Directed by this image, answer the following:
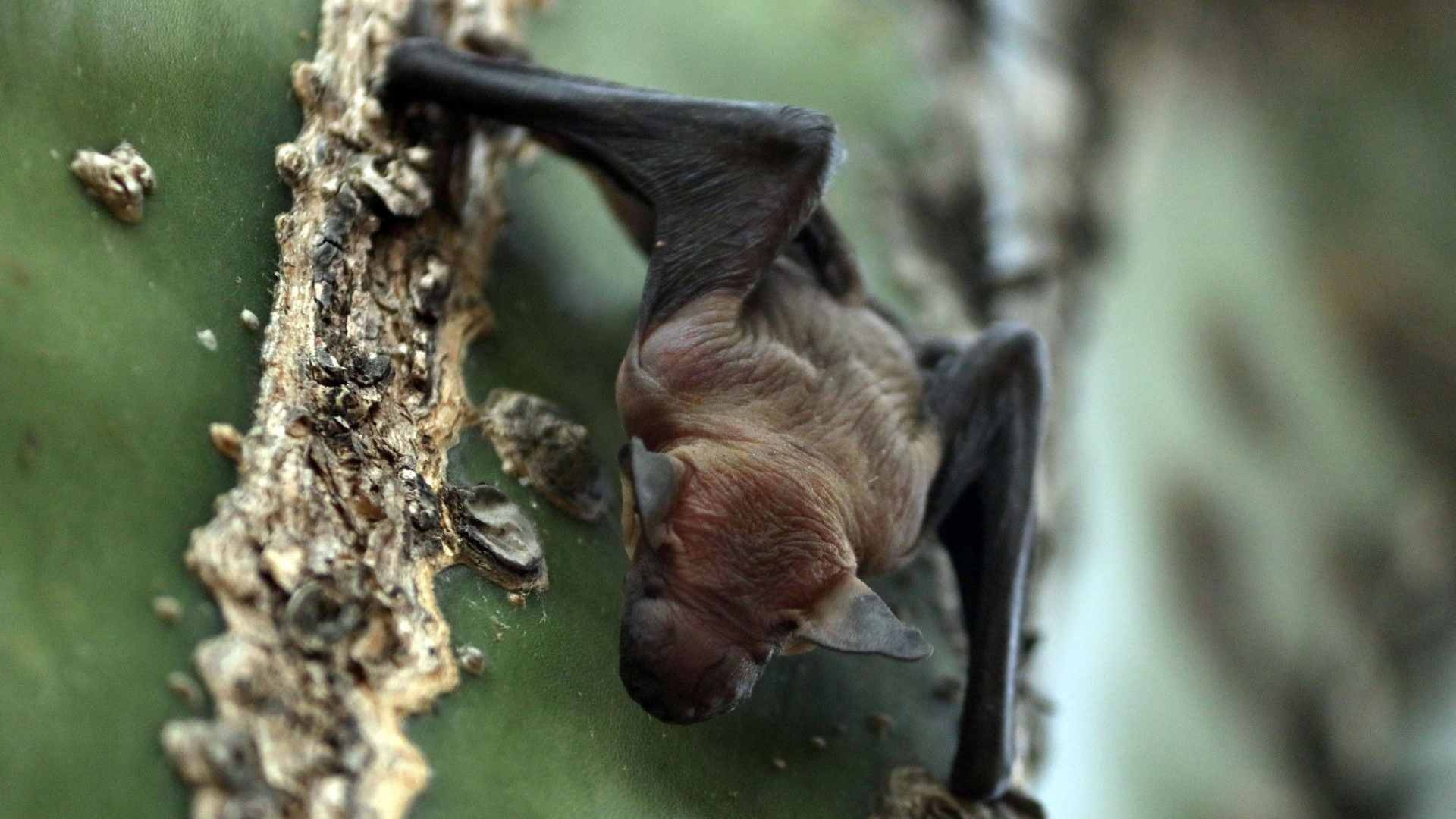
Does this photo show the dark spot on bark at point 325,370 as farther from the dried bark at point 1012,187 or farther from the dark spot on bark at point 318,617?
the dried bark at point 1012,187

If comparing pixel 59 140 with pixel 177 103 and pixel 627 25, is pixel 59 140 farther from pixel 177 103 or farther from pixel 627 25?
pixel 627 25

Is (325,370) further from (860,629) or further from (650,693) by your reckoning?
(860,629)

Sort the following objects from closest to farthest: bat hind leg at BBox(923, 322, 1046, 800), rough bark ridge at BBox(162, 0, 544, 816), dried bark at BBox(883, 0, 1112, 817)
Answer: rough bark ridge at BBox(162, 0, 544, 816) < bat hind leg at BBox(923, 322, 1046, 800) < dried bark at BBox(883, 0, 1112, 817)

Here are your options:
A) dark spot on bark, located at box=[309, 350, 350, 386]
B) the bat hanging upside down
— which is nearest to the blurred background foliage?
dark spot on bark, located at box=[309, 350, 350, 386]

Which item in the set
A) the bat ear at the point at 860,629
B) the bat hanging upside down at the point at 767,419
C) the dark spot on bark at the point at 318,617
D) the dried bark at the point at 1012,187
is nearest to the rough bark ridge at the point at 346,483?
the dark spot on bark at the point at 318,617

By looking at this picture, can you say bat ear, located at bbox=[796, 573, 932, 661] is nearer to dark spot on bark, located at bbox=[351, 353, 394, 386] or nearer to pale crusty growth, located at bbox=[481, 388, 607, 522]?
pale crusty growth, located at bbox=[481, 388, 607, 522]

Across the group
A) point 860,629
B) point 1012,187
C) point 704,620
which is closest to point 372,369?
point 704,620
